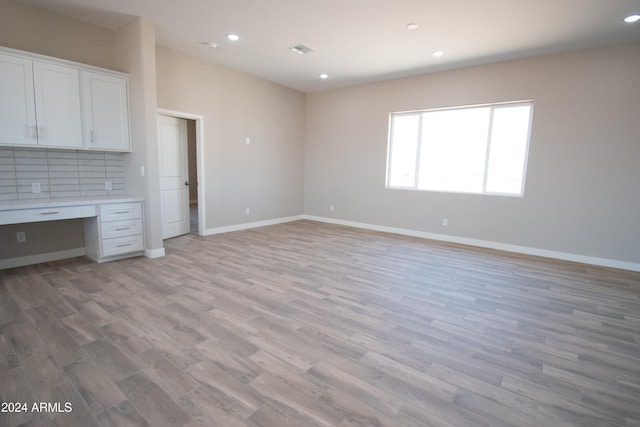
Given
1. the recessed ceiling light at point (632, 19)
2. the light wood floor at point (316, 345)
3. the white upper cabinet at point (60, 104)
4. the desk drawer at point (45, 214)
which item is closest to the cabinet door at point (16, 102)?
the white upper cabinet at point (60, 104)

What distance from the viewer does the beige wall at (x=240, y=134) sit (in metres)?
4.95

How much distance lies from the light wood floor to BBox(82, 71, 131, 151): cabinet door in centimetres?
160

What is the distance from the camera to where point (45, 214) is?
3.32 m

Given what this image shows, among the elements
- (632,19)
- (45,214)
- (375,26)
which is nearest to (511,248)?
(632,19)

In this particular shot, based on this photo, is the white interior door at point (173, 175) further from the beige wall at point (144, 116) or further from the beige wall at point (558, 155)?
the beige wall at point (558, 155)

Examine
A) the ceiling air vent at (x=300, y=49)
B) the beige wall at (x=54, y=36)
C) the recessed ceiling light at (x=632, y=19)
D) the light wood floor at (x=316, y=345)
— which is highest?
the ceiling air vent at (x=300, y=49)

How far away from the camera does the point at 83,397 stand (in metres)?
1.64

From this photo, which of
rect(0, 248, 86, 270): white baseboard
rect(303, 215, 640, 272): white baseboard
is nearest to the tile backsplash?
rect(0, 248, 86, 270): white baseboard

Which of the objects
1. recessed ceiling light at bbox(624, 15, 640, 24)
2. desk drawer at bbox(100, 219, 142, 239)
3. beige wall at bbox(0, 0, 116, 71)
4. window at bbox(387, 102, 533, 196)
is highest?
recessed ceiling light at bbox(624, 15, 640, 24)

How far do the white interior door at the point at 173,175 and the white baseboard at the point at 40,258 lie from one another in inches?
48.6

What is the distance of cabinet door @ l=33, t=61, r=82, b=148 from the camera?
133 inches

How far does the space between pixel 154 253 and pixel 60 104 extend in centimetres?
210

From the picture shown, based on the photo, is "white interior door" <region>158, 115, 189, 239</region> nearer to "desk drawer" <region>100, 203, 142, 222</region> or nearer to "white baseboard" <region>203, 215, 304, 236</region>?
"white baseboard" <region>203, 215, 304, 236</region>

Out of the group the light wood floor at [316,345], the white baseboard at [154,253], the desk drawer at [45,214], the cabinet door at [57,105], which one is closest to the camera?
the light wood floor at [316,345]
